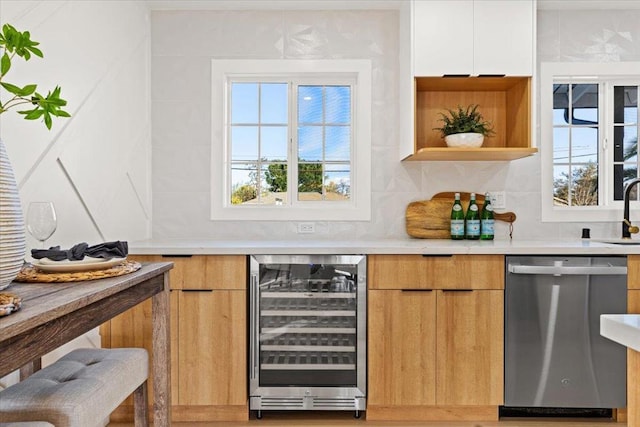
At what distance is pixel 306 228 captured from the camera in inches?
122

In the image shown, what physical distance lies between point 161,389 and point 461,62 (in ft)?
7.64

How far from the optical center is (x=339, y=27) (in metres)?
3.10

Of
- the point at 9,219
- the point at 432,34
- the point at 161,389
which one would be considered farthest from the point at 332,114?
the point at 9,219

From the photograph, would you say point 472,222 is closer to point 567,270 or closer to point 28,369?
point 567,270

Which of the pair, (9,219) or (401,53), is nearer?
(9,219)

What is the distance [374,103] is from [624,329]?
8.08 ft

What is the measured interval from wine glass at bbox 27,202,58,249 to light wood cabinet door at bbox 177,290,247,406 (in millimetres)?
1078

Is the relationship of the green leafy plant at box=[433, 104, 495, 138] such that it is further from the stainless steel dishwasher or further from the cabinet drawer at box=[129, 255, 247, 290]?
the cabinet drawer at box=[129, 255, 247, 290]

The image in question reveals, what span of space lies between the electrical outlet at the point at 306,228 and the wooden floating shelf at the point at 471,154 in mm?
768

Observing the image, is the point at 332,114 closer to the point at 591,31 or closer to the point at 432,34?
the point at 432,34

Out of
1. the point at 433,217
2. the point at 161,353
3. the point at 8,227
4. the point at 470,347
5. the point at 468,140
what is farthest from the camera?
the point at 433,217

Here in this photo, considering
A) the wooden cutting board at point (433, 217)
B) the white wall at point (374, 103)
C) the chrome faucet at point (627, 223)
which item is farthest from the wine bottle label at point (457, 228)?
the chrome faucet at point (627, 223)

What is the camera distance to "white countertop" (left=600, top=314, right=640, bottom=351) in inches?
32.3

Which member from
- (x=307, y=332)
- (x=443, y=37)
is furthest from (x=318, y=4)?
(x=307, y=332)
